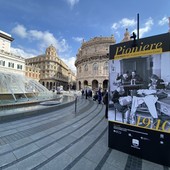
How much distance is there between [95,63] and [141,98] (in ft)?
144

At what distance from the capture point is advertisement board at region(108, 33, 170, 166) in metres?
2.63

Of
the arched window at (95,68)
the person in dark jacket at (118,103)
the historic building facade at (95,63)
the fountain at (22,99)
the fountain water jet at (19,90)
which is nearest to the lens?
the person in dark jacket at (118,103)

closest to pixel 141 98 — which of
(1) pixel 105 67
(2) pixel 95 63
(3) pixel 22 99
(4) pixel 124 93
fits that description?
(4) pixel 124 93

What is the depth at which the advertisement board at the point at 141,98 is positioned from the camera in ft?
8.63

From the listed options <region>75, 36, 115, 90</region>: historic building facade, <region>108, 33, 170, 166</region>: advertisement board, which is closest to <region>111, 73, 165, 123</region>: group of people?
<region>108, 33, 170, 166</region>: advertisement board

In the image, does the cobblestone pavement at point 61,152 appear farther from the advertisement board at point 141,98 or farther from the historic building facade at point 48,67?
the historic building facade at point 48,67

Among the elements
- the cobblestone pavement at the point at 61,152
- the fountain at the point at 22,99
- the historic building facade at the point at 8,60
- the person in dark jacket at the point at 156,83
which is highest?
the historic building facade at the point at 8,60

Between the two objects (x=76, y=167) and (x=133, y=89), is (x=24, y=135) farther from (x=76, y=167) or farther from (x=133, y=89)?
(x=133, y=89)

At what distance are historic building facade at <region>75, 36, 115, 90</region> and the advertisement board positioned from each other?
129 feet

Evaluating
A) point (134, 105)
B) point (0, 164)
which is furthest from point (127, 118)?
point (0, 164)

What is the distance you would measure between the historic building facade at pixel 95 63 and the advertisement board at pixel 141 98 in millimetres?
39381

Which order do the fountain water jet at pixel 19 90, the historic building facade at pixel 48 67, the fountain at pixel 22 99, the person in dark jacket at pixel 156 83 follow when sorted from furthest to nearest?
the historic building facade at pixel 48 67 → the fountain water jet at pixel 19 90 → the fountain at pixel 22 99 → the person in dark jacket at pixel 156 83

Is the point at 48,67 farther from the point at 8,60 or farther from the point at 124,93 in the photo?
the point at 124,93

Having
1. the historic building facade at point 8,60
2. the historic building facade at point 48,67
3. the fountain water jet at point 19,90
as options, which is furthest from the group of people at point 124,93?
the historic building facade at point 48,67
